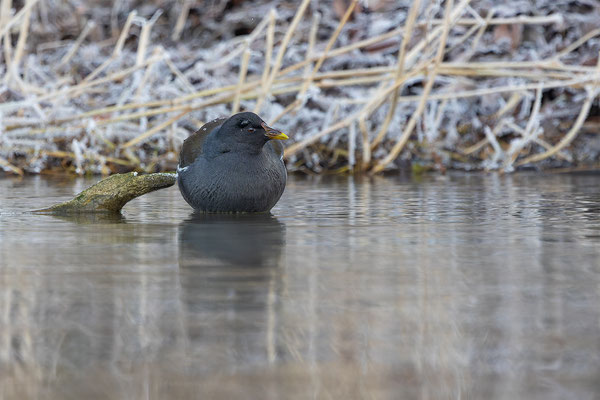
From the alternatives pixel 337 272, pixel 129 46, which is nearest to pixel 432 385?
pixel 337 272

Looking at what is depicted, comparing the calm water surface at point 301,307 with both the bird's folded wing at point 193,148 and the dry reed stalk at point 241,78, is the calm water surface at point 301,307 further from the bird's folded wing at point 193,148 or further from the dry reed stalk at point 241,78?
the dry reed stalk at point 241,78

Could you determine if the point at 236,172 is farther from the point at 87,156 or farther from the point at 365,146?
the point at 87,156

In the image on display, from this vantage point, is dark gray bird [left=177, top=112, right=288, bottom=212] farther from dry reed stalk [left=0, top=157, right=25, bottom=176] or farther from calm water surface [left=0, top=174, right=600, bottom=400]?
dry reed stalk [left=0, top=157, right=25, bottom=176]

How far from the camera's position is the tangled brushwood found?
7098mm

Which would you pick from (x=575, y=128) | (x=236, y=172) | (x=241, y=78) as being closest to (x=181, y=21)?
(x=241, y=78)

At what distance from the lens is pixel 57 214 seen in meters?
4.70

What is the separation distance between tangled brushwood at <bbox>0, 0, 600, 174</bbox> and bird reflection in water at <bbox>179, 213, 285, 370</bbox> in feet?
9.98

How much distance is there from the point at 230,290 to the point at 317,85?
4768mm

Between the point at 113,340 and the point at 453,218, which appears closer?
the point at 113,340

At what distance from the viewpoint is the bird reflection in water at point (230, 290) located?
191 cm

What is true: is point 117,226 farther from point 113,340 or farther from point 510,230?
point 113,340

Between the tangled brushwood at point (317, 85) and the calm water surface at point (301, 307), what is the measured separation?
110 inches

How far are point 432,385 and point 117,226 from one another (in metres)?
2.69

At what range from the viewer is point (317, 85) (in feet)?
23.5
